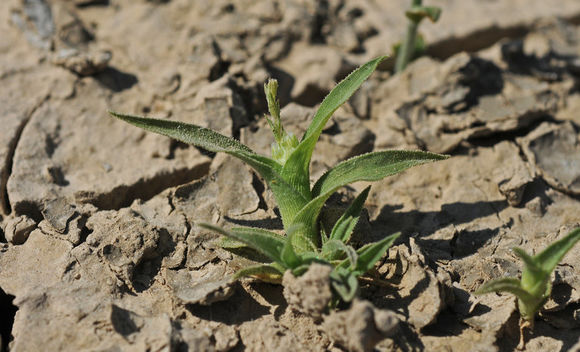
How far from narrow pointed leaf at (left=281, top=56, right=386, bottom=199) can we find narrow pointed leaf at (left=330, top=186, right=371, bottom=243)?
19cm

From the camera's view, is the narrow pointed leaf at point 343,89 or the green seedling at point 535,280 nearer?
the green seedling at point 535,280

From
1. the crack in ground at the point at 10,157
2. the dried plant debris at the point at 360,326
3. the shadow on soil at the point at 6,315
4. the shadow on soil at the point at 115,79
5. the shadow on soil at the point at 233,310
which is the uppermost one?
the dried plant debris at the point at 360,326

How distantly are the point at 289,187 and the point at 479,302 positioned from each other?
3.30 ft

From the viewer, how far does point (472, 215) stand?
3.02 m

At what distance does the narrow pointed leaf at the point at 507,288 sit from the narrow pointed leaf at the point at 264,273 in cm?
84

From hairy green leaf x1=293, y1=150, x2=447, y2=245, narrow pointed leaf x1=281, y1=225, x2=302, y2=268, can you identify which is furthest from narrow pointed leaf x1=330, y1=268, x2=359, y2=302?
A: hairy green leaf x1=293, y1=150, x2=447, y2=245

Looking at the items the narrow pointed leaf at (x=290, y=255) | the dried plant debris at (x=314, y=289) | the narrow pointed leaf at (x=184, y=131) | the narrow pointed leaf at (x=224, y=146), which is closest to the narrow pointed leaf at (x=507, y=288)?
the dried plant debris at (x=314, y=289)

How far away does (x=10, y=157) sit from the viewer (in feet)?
10.1

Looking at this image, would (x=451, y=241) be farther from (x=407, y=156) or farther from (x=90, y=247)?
(x=90, y=247)

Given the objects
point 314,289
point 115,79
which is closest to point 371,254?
point 314,289

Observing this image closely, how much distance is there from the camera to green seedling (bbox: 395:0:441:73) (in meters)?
3.56

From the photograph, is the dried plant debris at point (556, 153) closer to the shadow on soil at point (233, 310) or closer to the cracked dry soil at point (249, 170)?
the cracked dry soil at point (249, 170)

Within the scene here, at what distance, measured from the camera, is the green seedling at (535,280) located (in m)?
2.22

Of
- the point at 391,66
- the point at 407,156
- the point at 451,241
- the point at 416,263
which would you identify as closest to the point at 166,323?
the point at 416,263
